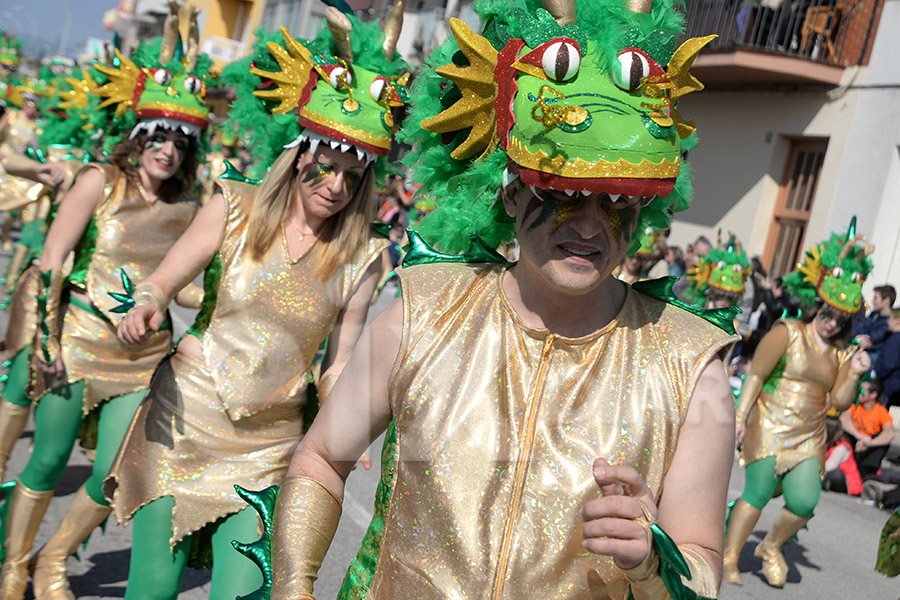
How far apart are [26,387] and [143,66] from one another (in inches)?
65.8

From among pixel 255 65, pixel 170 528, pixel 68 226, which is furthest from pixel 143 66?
pixel 170 528

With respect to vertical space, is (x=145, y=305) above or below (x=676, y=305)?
below

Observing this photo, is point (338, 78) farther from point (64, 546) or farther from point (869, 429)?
point (869, 429)

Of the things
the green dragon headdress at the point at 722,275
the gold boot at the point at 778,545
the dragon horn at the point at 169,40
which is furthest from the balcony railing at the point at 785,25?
the dragon horn at the point at 169,40

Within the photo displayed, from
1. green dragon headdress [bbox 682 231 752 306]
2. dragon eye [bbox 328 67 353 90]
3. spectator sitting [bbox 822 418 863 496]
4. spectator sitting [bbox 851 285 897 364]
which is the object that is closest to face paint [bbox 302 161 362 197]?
dragon eye [bbox 328 67 353 90]

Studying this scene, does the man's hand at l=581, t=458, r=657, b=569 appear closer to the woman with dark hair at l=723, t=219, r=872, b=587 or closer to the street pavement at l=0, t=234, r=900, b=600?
the street pavement at l=0, t=234, r=900, b=600

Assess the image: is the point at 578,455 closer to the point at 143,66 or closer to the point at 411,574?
the point at 411,574

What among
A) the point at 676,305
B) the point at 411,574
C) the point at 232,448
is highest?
the point at 676,305

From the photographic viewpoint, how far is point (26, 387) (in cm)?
471

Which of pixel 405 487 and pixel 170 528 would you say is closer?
pixel 405 487

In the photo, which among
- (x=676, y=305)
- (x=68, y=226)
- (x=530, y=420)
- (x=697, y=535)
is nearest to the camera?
(x=697, y=535)

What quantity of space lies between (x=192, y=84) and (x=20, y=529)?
2.15 meters

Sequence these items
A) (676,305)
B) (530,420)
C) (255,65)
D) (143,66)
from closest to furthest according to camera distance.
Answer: (530,420) < (676,305) < (255,65) < (143,66)

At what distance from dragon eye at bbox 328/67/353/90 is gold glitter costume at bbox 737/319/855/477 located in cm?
368
